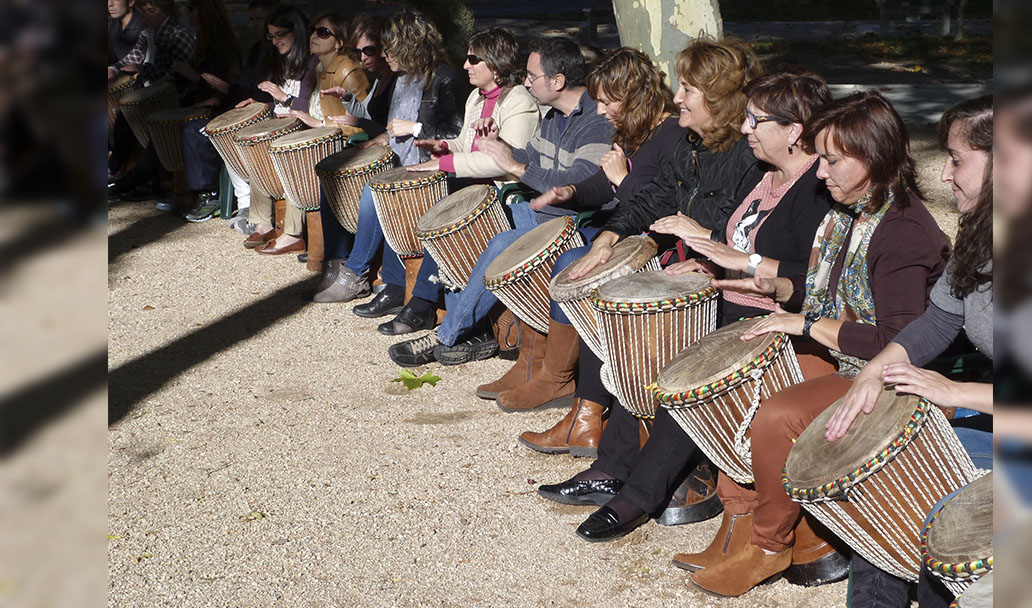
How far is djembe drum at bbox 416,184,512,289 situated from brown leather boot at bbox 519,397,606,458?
1.15 metres

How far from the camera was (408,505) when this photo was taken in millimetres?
3789

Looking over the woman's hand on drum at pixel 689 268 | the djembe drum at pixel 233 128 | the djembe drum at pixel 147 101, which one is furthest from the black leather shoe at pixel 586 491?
the djembe drum at pixel 147 101

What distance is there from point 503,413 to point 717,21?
8.44ft

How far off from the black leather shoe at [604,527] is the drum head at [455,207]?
186 centimetres

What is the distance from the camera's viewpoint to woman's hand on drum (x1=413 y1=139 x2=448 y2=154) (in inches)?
223

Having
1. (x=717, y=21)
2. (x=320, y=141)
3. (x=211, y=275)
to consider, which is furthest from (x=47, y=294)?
(x=211, y=275)

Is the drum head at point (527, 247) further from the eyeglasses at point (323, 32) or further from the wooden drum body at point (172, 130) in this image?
the wooden drum body at point (172, 130)

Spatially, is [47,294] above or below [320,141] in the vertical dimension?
above

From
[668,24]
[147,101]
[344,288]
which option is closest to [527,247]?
[668,24]

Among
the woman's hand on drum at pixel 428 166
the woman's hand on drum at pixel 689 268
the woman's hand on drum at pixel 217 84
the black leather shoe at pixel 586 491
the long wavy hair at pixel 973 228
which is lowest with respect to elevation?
the black leather shoe at pixel 586 491

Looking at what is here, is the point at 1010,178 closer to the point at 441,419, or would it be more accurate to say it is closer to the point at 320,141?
the point at 441,419

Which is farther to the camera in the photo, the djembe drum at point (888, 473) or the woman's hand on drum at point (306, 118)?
the woman's hand on drum at point (306, 118)

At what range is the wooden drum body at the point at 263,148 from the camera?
6.69m

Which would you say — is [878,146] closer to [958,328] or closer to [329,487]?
[958,328]
